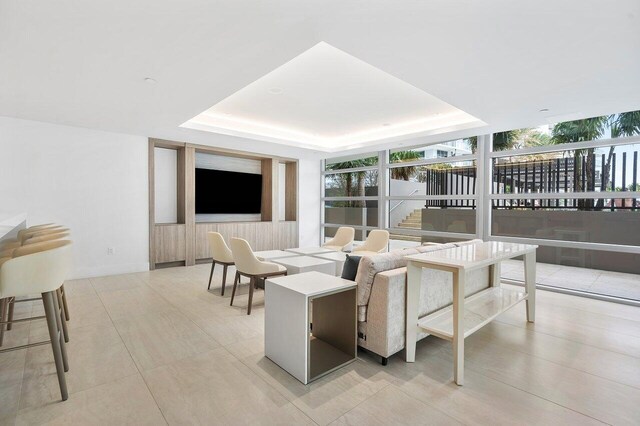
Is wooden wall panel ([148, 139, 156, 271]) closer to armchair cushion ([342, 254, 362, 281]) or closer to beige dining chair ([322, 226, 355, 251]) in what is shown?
beige dining chair ([322, 226, 355, 251])

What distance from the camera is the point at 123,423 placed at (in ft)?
5.68

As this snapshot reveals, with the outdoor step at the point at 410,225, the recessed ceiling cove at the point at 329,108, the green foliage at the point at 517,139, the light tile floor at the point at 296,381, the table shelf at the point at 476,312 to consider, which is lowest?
the light tile floor at the point at 296,381

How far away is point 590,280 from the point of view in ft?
14.3

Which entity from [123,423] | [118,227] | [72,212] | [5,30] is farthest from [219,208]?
[123,423]

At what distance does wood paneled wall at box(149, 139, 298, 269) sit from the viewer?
581 cm

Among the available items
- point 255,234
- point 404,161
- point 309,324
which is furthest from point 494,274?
point 255,234

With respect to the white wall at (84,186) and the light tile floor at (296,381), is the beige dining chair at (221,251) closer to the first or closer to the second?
the light tile floor at (296,381)

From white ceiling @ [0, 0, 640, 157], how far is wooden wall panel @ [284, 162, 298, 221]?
4.35m

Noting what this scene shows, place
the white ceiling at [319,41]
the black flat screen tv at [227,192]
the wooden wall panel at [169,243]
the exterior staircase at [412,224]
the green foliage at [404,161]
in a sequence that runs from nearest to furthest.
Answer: the white ceiling at [319,41], the wooden wall panel at [169,243], the exterior staircase at [412,224], the green foliage at [404,161], the black flat screen tv at [227,192]

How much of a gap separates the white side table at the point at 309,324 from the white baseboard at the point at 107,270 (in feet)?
13.9

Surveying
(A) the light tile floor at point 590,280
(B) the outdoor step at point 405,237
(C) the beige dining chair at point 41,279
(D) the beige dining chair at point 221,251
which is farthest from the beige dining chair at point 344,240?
(C) the beige dining chair at point 41,279

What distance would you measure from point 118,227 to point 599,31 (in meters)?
6.58

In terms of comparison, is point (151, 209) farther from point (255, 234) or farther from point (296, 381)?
point (296, 381)

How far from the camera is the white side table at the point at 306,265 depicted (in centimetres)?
398
